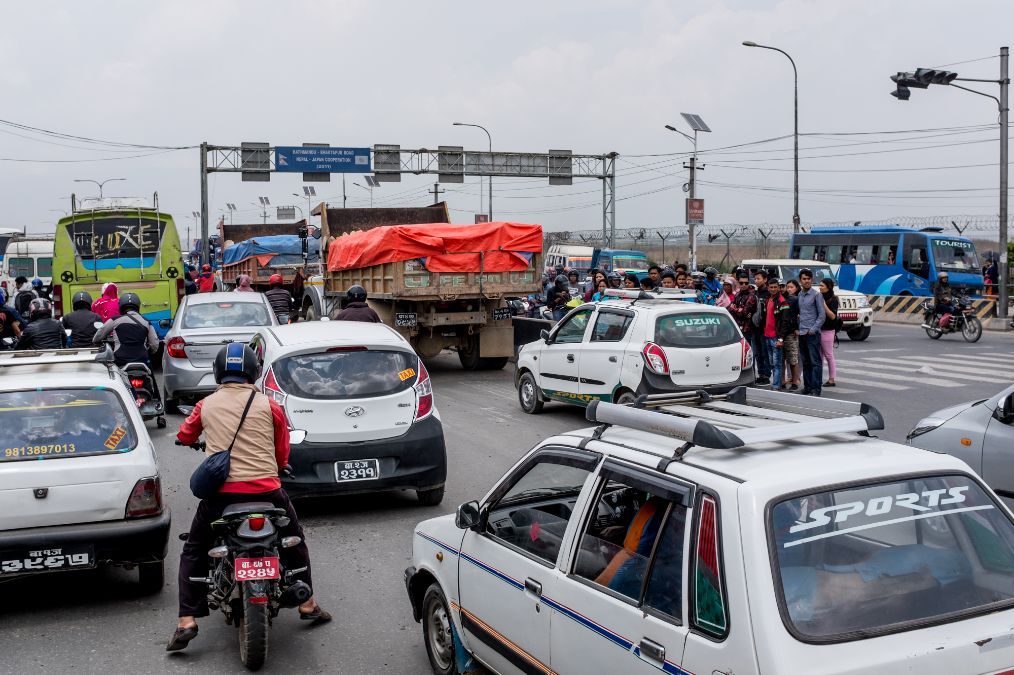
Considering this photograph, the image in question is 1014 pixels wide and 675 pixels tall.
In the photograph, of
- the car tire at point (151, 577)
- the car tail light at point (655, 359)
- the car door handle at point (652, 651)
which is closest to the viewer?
the car door handle at point (652, 651)

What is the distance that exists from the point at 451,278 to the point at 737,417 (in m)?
13.3

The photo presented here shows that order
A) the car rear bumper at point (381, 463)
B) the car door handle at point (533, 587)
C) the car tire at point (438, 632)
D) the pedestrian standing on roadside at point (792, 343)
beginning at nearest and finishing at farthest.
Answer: the car door handle at point (533, 587) < the car tire at point (438, 632) < the car rear bumper at point (381, 463) < the pedestrian standing on roadside at point (792, 343)

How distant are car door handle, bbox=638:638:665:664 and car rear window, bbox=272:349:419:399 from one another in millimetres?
5319

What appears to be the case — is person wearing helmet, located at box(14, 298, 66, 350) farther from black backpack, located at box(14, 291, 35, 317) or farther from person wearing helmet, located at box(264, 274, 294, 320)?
black backpack, located at box(14, 291, 35, 317)

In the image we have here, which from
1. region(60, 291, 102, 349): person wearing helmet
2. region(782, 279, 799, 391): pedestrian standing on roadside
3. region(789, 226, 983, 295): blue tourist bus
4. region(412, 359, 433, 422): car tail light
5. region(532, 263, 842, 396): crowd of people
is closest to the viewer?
region(412, 359, 433, 422): car tail light

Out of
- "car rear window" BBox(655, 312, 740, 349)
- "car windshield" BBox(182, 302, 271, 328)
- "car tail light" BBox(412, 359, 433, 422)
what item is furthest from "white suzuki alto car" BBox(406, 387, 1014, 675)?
"car windshield" BBox(182, 302, 271, 328)

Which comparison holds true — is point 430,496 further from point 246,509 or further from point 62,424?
point 246,509

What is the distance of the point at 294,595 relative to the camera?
5688 mm

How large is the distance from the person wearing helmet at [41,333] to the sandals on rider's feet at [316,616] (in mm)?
8293

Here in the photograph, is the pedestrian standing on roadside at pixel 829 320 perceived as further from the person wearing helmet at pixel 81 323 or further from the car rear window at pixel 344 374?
the person wearing helmet at pixel 81 323

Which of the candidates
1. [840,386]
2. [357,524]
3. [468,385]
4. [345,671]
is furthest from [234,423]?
[840,386]

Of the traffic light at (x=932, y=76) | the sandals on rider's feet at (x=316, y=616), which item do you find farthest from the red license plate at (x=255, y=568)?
the traffic light at (x=932, y=76)

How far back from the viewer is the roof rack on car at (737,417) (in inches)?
146

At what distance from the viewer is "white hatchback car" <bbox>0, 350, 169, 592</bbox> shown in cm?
604
